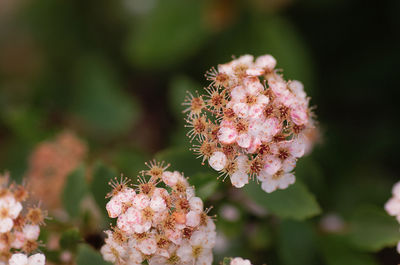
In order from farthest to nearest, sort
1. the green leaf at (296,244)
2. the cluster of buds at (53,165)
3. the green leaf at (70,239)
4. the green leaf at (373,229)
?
the cluster of buds at (53,165), the green leaf at (296,244), the green leaf at (373,229), the green leaf at (70,239)

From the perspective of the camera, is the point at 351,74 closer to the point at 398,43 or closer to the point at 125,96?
the point at 398,43

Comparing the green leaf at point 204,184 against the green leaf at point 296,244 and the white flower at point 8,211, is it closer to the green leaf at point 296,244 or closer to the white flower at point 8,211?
the green leaf at point 296,244

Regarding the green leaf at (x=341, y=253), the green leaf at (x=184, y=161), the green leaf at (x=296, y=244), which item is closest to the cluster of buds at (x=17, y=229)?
the green leaf at (x=184, y=161)

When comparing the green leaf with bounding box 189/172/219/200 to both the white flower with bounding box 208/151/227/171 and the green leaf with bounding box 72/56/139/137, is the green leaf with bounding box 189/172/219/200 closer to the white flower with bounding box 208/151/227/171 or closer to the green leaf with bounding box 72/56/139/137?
the white flower with bounding box 208/151/227/171

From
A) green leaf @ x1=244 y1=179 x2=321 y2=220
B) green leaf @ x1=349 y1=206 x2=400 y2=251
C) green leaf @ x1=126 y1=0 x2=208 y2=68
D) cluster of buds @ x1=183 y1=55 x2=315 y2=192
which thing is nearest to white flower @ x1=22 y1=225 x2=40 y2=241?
cluster of buds @ x1=183 y1=55 x2=315 y2=192

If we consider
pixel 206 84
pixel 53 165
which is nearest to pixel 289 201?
pixel 53 165

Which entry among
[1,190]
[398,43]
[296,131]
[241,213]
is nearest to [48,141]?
[1,190]

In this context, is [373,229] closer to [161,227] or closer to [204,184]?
[204,184]
